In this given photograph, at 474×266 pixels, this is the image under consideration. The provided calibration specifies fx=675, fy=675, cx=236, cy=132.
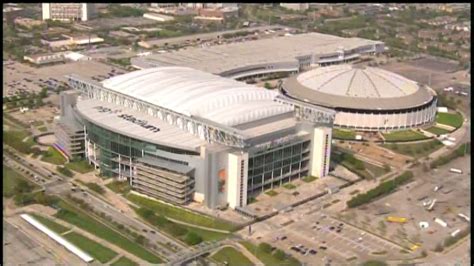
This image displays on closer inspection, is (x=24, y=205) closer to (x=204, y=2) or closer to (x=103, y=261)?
(x=103, y=261)

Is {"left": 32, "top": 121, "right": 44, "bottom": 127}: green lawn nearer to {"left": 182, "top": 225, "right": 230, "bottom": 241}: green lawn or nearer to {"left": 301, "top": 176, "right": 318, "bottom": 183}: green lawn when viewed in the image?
{"left": 182, "top": 225, "right": 230, "bottom": 241}: green lawn

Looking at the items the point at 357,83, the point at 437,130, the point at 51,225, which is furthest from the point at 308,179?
the point at 437,130

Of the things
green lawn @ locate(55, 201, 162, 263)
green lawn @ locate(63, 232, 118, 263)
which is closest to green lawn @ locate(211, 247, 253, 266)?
green lawn @ locate(55, 201, 162, 263)

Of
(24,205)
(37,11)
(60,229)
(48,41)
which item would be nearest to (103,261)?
(60,229)

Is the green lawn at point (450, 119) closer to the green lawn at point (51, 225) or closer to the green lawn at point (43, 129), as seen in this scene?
the green lawn at point (43, 129)

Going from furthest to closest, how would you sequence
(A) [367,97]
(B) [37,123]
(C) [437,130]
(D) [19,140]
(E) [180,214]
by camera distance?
(C) [437,130]
(A) [367,97]
(B) [37,123]
(D) [19,140]
(E) [180,214]

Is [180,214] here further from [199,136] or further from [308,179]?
[308,179]

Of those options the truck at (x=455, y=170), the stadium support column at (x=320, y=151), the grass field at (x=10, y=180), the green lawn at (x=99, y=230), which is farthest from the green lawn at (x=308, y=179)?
the grass field at (x=10, y=180)

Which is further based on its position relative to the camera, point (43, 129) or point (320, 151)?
point (43, 129)
